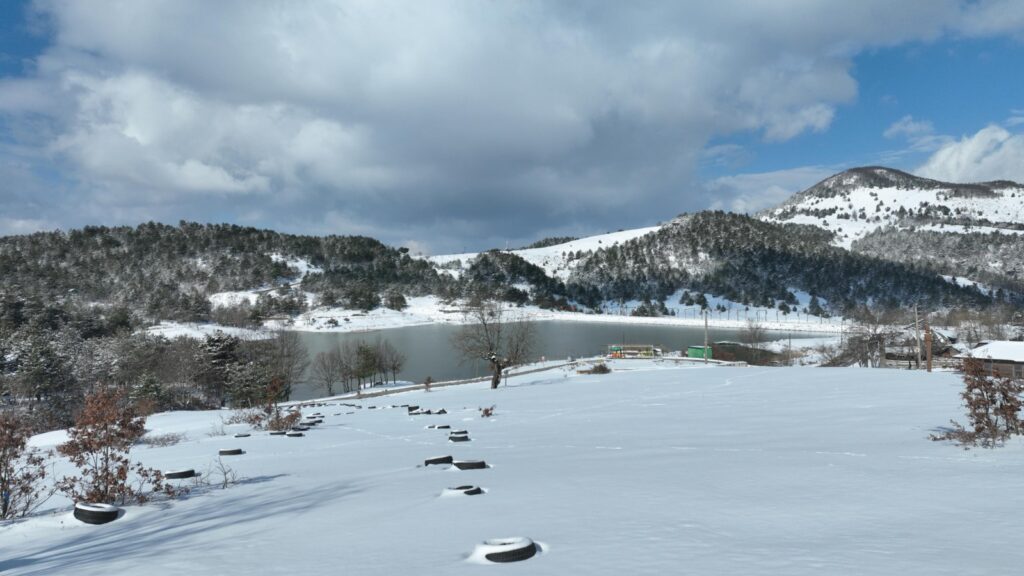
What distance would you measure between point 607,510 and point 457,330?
424 feet

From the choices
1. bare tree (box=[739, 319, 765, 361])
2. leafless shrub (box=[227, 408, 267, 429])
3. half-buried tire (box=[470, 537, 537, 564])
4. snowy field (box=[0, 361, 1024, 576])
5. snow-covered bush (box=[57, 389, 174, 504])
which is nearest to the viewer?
snowy field (box=[0, 361, 1024, 576])

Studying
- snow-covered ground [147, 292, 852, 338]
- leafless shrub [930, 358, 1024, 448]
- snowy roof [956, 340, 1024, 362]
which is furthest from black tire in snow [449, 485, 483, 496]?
snow-covered ground [147, 292, 852, 338]

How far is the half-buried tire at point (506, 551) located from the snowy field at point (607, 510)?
11cm

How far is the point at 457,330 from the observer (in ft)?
439

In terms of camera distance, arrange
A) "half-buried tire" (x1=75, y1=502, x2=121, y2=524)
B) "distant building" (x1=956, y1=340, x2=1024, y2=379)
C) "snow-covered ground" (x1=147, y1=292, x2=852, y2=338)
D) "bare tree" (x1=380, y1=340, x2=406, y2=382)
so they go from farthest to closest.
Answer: "snow-covered ground" (x1=147, y1=292, x2=852, y2=338) < "bare tree" (x1=380, y1=340, x2=406, y2=382) < "distant building" (x1=956, y1=340, x2=1024, y2=379) < "half-buried tire" (x1=75, y1=502, x2=121, y2=524)

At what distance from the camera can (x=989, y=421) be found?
28.6 ft

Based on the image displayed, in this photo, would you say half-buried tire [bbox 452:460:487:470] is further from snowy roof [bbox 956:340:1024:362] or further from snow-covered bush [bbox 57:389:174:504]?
snowy roof [bbox 956:340:1024:362]

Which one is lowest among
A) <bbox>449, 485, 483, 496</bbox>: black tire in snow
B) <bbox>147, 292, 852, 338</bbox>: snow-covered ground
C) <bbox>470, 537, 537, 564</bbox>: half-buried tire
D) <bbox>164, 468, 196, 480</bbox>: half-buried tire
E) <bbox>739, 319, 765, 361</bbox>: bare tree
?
<bbox>739, 319, 765, 361</bbox>: bare tree

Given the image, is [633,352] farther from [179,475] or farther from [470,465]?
[179,475]

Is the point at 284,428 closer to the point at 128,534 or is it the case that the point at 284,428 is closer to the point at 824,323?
the point at 128,534

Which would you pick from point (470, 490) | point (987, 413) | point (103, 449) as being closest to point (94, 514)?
point (103, 449)

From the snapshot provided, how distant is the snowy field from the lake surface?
55.0 meters

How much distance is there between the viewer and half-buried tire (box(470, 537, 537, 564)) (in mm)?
4305

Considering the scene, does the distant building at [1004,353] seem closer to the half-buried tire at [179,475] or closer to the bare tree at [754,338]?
the bare tree at [754,338]
